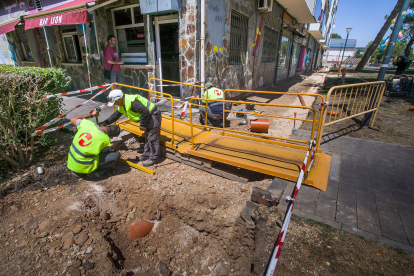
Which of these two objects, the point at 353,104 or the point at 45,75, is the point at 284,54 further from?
the point at 45,75

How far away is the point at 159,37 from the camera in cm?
724

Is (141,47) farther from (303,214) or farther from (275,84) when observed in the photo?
(275,84)

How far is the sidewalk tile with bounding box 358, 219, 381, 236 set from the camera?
249 centimetres

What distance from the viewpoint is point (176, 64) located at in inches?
380

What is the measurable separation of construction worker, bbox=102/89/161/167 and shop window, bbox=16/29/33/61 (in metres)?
12.2

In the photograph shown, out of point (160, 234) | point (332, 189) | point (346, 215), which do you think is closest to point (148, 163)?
point (160, 234)

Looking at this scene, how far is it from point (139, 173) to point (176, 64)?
6810 millimetres

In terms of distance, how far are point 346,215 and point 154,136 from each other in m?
3.47

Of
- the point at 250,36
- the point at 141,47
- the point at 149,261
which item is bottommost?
the point at 149,261

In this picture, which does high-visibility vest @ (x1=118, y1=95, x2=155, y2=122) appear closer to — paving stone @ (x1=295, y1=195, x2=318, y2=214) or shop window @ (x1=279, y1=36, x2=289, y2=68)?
paving stone @ (x1=295, y1=195, x2=318, y2=214)

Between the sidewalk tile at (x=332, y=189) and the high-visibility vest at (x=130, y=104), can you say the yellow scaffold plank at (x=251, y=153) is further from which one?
the high-visibility vest at (x=130, y=104)

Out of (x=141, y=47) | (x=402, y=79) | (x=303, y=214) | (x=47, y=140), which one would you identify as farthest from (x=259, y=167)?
(x=402, y=79)

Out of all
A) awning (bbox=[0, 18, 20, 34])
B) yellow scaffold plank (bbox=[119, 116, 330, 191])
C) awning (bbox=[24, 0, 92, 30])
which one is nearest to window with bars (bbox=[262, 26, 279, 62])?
awning (bbox=[24, 0, 92, 30])

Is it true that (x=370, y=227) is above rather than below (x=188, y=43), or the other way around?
below
